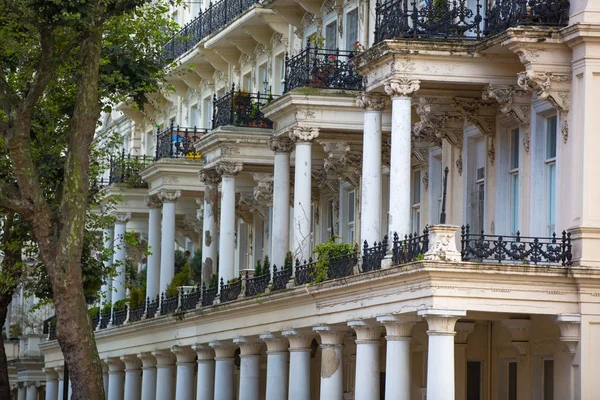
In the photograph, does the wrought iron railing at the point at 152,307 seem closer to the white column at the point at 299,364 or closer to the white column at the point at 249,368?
the white column at the point at 249,368

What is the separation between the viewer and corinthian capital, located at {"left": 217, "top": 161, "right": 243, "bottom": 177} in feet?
149

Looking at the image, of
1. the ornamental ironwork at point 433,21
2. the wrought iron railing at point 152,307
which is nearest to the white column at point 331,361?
the ornamental ironwork at point 433,21

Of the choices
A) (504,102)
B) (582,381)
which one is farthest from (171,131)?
(582,381)

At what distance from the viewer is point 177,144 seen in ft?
172

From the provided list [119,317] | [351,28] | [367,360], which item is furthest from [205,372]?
[367,360]

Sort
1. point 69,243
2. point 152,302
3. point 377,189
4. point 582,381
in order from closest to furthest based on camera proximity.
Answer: point 582,381 → point 377,189 → point 69,243 → point 152,302

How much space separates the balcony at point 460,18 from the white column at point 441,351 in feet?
17.9

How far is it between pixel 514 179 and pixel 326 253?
14.3ft

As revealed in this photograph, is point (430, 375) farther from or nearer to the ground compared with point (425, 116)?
nearer to the ground

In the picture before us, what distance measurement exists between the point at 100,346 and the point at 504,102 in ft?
84.6

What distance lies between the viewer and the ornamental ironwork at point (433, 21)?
33.4 metres

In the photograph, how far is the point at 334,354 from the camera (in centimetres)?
3697

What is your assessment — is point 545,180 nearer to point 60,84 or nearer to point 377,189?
point 377,189

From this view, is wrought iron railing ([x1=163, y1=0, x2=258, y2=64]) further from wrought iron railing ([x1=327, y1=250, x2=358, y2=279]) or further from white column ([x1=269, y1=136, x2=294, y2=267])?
wrought iron railing ([x1=327, y1=250, x2=358, y2=279])
